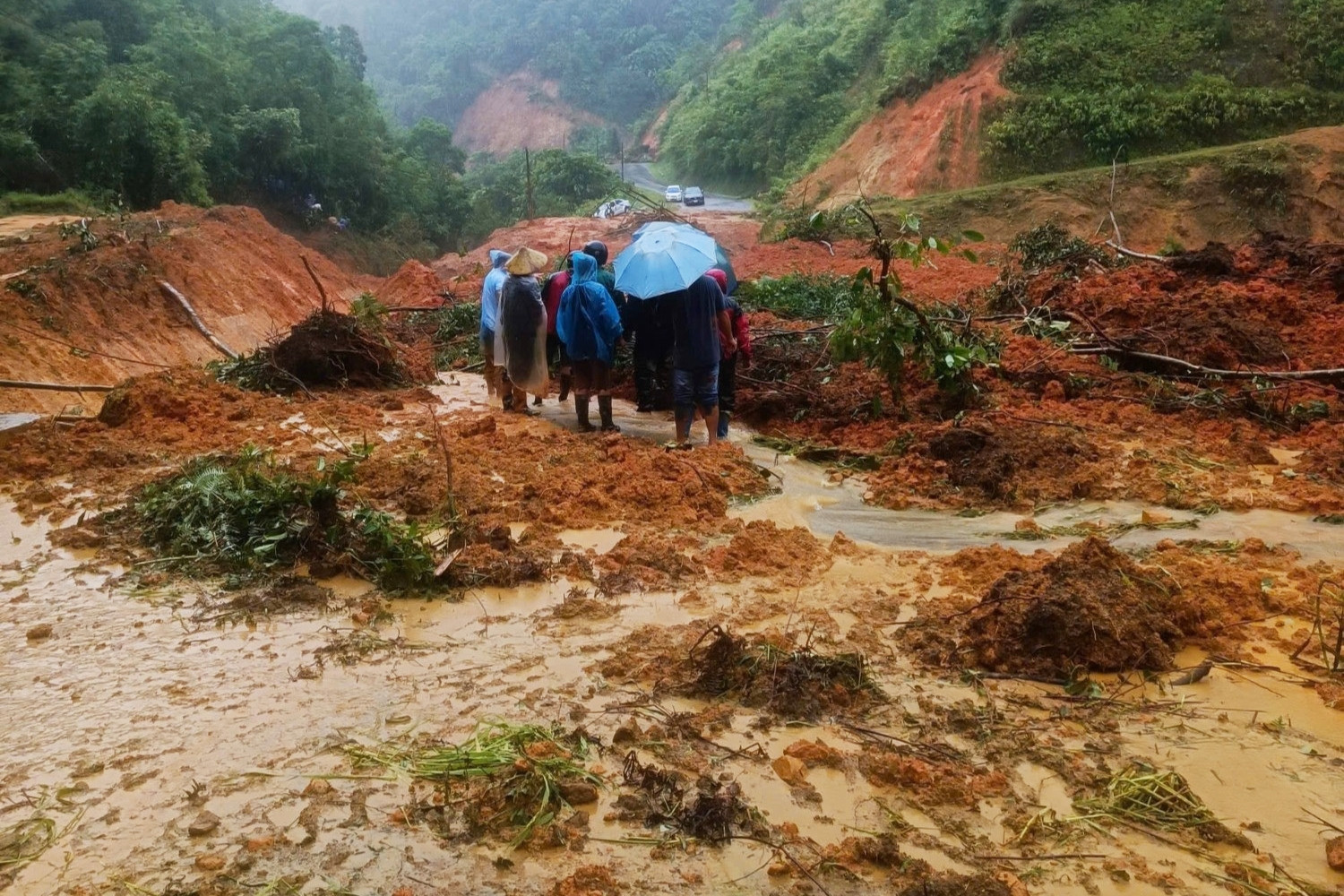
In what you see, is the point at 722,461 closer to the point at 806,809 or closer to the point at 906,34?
the point at 806,809

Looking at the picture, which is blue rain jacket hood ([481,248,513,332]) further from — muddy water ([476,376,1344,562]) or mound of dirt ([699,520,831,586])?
mound of dirt ([699,520,831,586])

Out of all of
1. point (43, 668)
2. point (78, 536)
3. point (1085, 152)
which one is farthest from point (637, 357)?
point (1085, 152)

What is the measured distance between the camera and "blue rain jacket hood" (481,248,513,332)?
8.88 m

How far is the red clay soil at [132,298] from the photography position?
33.2ft

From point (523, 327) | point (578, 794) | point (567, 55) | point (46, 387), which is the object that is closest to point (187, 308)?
point (46, 387)

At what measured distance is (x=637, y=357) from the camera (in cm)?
880

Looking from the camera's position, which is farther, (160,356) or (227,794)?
(160,356)

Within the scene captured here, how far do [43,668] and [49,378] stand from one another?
23.1 feet

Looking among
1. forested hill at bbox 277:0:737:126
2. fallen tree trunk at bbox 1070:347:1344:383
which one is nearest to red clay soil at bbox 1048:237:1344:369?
fallen tree trunk at bbox 1070:347:1344:383

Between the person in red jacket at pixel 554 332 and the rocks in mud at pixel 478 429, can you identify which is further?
the person in red jacket at pixel 554 332

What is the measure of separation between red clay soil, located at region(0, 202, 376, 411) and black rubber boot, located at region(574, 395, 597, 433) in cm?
546

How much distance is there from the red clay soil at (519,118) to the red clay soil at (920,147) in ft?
127

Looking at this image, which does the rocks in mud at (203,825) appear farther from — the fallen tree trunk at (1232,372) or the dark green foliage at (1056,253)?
the dark green foliage at (1056,253)

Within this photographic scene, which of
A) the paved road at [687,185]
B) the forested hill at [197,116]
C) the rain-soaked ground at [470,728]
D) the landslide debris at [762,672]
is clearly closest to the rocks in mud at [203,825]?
the rain-soaked ground at [470,728]
